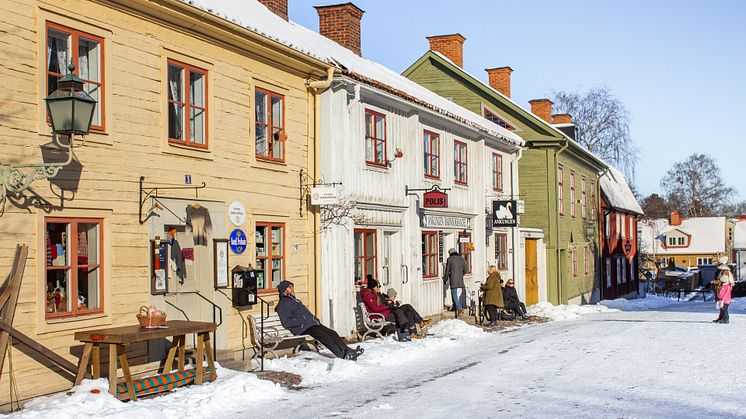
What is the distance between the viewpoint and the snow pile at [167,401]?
9.65 meters

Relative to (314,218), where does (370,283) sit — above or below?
below

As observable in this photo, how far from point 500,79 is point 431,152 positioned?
1582cm

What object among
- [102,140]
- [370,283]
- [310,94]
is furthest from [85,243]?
[370,283]

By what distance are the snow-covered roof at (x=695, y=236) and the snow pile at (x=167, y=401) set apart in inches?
3074

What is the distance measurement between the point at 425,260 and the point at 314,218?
572 cm

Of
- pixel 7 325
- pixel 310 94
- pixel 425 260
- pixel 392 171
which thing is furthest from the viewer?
pixel 425 260

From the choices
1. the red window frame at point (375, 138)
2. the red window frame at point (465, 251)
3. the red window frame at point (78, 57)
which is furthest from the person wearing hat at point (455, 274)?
the red window frame at point (78, 57)

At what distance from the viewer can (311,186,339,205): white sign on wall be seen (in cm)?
1584

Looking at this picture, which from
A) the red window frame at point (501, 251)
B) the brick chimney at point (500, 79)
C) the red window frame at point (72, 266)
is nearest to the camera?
the red window frame at point (72, 266)

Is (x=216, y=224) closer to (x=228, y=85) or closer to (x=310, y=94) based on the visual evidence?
(x=228, y=85)

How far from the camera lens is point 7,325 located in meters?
9.77

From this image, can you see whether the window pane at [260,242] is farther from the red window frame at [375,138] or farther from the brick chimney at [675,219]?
the brick chimney at [675,219]

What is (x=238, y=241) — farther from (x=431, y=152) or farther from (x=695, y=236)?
(x=695, y=236)

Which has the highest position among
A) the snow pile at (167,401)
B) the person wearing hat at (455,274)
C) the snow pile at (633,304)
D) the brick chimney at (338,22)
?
the brick chimney at (338,22)
